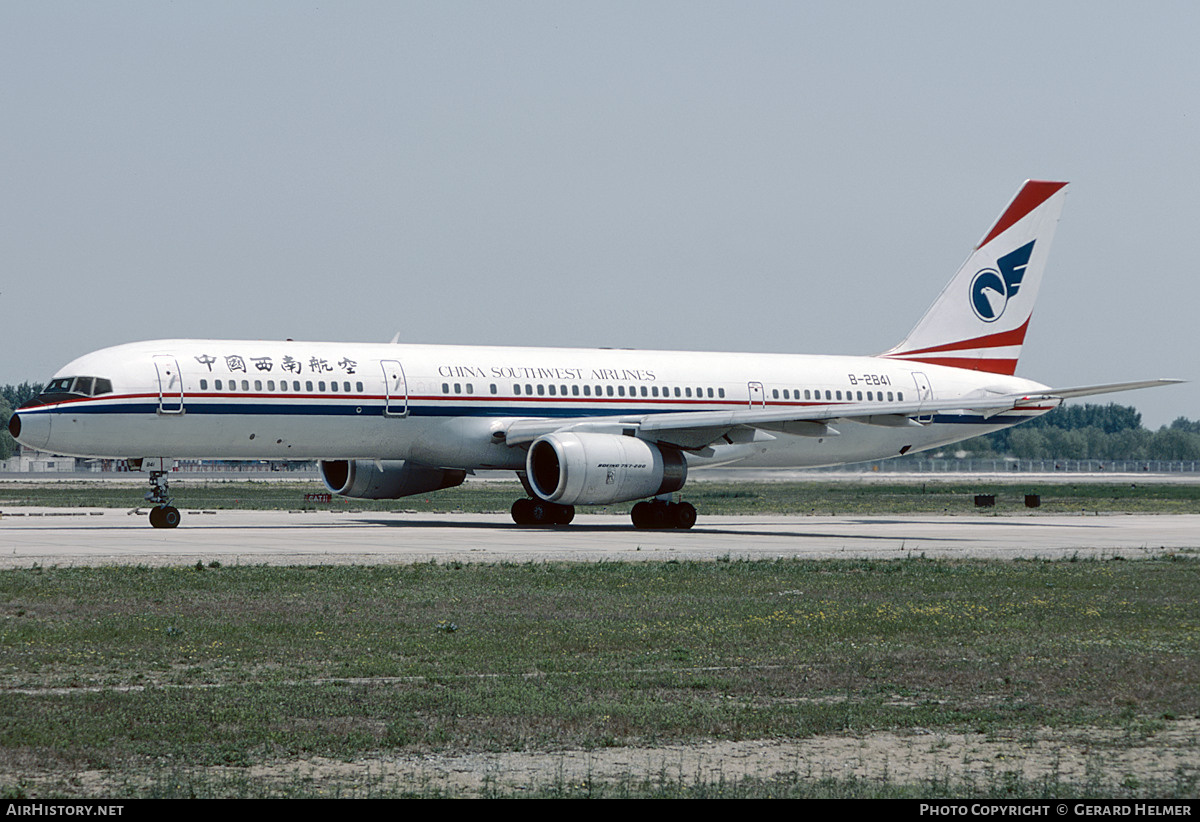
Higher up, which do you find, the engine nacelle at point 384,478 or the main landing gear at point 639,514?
the engine nacelle at point 384,478

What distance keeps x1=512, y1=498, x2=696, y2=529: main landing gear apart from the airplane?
0.15ft

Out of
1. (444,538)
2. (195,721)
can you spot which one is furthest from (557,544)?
(195,721)

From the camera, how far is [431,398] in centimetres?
3647

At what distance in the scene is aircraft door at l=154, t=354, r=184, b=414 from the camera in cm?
3334

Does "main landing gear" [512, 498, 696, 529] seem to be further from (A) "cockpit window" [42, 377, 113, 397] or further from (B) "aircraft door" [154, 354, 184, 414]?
(A) "cockpit window" [42, 377, 113, 397]

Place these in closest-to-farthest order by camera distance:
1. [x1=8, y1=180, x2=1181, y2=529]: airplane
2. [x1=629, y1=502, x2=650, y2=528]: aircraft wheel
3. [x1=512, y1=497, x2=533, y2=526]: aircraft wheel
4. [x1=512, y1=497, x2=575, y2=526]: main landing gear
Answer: [x1=8, y1=180, x2=1181, y2=529]: airplane, [x1=629, y1=502, x2=650, y2=528]: aircraft wheel, [x1=512, y1=497, x2=575, y2=526]: main landing gear, [x1=512, y1=497, x2=533, y2=526]: aircraft wheel

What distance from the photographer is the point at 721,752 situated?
31.5 feet

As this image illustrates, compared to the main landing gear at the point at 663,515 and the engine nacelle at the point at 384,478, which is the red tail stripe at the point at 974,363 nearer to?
the main landing gear at the point at 663,515

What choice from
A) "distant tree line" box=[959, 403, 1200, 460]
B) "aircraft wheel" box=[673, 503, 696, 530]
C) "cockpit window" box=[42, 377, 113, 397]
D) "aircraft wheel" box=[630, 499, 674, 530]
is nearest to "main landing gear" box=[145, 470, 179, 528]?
"cockpit window" box=[42, 377, 113, 397]

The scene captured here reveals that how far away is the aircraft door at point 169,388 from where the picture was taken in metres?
33.3

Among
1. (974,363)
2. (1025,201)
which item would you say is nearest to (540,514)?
(974,363)

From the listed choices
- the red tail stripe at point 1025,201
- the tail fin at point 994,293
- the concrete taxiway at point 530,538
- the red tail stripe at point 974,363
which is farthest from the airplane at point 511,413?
the red tail stripe at point 1025,201

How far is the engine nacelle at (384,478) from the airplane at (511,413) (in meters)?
0.05

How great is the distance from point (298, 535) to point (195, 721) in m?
22.7
